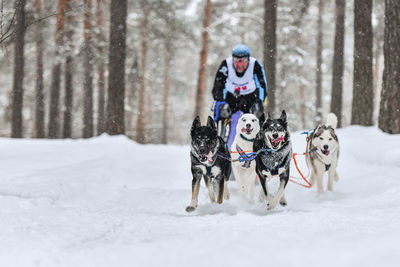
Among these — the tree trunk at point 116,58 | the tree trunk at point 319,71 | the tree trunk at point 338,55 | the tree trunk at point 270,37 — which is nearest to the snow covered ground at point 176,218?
Answer: the tree trunk at point 116,58

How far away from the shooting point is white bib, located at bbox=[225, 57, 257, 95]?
6164mm

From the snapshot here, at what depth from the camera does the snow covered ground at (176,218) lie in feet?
9.05

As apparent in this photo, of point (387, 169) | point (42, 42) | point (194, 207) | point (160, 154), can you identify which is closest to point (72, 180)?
point (194, 207)

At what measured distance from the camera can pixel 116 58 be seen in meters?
10.6

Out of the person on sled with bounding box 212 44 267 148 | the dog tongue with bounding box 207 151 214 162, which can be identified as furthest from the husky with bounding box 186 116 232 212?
the person on sled with bounding box 212 44 267 148

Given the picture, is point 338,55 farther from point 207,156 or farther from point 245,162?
point 207,156

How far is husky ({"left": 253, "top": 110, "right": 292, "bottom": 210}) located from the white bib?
1.71 m

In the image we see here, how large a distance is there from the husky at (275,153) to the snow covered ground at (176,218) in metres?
0.40

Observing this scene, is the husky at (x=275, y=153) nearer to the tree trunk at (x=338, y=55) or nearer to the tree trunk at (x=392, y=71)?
the tree trunk at (x=392, y=71)

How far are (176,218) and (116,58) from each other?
749cm

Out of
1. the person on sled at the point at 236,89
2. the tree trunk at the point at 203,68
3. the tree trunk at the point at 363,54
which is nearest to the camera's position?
the person on sled at the point at 236,89

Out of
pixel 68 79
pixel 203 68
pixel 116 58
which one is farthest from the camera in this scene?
pixel 203 68

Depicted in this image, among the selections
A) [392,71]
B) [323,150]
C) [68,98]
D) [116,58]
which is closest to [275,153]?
[323,150]

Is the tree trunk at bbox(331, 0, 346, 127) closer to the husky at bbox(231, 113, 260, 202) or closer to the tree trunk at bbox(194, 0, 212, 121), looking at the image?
the tree trunk at bbox(194, 0, 212, 121)
